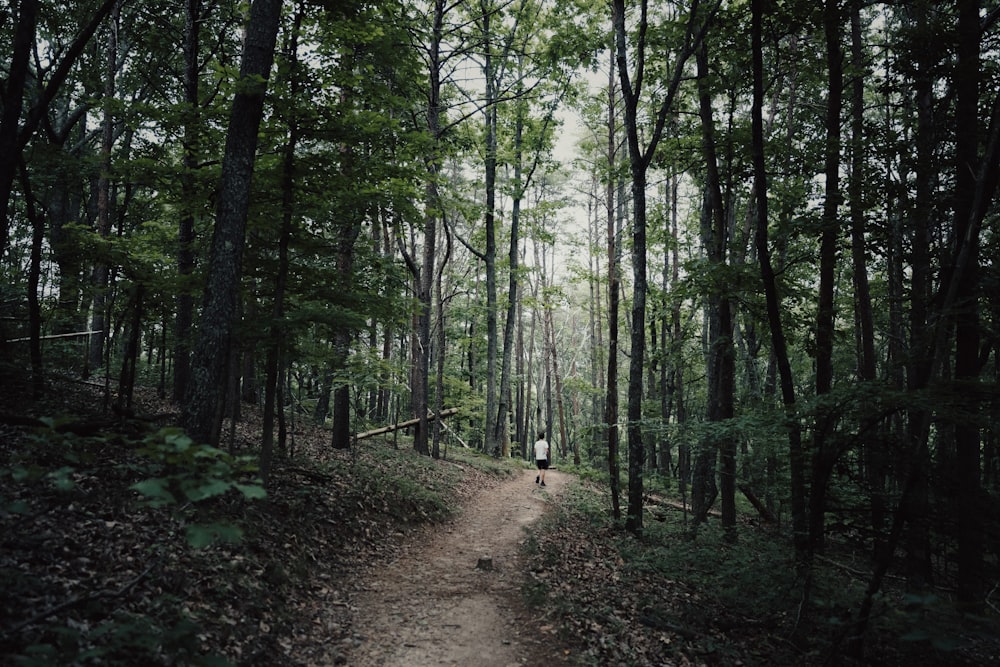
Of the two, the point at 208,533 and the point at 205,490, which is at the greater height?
the point at 205,490

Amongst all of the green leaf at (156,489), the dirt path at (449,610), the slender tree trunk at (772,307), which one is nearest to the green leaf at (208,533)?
the green leaf at (156,489)

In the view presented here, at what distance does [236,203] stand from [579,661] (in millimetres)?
7265

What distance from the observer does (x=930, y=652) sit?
5.82 metres

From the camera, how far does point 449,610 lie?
5941 millimetres

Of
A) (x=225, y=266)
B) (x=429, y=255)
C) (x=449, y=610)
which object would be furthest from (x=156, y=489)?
(x=429, y=255)

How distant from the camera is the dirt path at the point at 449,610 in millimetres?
4934

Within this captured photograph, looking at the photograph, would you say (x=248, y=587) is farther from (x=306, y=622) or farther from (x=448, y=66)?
(x=448, y=66)

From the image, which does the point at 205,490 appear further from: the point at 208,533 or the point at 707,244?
the point at 707,244

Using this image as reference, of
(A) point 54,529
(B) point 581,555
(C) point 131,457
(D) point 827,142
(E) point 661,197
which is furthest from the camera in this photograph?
(E) point 661,197

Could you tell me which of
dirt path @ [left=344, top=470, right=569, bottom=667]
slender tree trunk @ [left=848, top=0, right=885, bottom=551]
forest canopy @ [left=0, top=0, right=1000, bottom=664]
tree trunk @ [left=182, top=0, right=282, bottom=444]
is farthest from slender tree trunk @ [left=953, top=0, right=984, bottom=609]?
tree trunk @ [left=182, top=0, right=282, bottom=444]

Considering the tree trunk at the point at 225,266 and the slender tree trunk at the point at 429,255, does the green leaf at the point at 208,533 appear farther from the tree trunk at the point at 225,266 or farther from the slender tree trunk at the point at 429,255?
the slender tree trunk at the point at 429,255

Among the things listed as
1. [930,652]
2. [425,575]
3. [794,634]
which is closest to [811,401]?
[794,634]

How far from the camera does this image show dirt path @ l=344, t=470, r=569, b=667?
16.2ft

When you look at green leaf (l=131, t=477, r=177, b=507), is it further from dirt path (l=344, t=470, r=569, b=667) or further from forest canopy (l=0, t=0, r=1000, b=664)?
forest canopy (l=0, t=0, r=1000, b=664)
